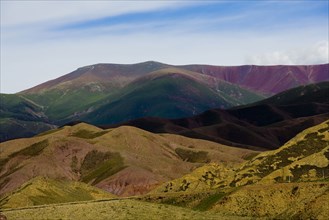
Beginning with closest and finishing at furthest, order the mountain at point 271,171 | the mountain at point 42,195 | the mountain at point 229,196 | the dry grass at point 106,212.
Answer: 1. the dry grass at point 106,212
2. the mountain at point 229,196
3. the mountain at point 42,195
4. the mountain at point 271,171

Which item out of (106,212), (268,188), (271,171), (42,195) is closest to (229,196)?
(268,188)

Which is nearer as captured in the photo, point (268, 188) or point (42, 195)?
point (268, 188)

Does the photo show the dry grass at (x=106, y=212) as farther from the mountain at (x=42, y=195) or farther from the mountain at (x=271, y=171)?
the mountain at (x=271, y=171)

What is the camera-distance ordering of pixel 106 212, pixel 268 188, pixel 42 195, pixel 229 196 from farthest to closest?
1. pixel 42 195
2. pixel 229 196
3. pixel 268 188
4. pixel 106 212

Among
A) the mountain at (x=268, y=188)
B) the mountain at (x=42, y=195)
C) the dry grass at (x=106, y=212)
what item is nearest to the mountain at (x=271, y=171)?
the mountain at (x=268, y=188)

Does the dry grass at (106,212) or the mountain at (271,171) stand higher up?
the dry grass at (106,212)

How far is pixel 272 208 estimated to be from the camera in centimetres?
12381

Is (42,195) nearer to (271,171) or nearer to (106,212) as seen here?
(106,212)

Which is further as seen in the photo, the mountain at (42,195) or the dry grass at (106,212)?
the mountain at (42,195)

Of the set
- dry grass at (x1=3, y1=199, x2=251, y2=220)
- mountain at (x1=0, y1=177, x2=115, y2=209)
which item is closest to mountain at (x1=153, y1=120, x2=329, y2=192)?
mountain at (x1=0, y1=177, x2=115, y2=209)

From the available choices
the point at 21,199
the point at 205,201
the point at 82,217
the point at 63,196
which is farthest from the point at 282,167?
the point at 82,217

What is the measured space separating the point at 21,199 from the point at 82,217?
6721 cm

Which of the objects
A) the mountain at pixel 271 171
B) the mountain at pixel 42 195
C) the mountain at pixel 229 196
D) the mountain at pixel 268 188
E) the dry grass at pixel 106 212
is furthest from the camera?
the mountain at pixel 271 171

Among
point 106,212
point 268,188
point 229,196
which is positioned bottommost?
point 229,196
